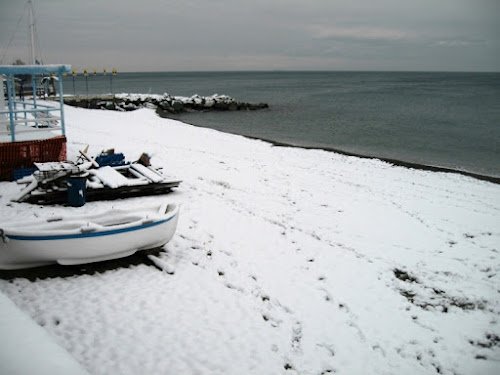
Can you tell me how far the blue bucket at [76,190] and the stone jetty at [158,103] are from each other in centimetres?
3484

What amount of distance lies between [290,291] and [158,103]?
47.2 m

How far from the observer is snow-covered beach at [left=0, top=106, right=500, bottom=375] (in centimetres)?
641

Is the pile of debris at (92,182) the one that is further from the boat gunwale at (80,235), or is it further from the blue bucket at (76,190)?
the boat gunwale at (80,235)

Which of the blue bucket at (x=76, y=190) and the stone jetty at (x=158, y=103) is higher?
the stone jetty at (x=158, y=103)

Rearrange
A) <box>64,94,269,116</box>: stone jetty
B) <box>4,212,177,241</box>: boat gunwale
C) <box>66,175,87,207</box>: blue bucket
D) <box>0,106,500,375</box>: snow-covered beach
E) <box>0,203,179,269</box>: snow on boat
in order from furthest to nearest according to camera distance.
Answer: <box>64,94,269,116</box>: stone jetty < <box>66,175,87,207</box>: blue bucket < <box>0,203,179,269</box>: snow on boat < <box>4,212,177,241</box>: boat gunwale < <box>0,106,500,375</box>: snow-covered beach

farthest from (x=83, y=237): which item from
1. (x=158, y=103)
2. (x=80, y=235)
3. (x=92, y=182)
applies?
(x=158, y=103)

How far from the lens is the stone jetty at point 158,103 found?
46000 millimetres

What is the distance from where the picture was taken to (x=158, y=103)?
5144 cm

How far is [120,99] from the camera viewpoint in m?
52.9

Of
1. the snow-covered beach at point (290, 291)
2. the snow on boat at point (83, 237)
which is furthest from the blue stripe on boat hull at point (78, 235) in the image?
the snow-covered beach at point (290, 291)

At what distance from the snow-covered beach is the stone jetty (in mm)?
35113

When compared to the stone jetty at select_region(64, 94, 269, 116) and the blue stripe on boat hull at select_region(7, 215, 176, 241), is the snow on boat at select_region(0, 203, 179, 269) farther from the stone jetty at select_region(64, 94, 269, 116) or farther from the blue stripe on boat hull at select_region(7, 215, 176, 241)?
the stone jetty at select_region(64, 94, 269, 116)

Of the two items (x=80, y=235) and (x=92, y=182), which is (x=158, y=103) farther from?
(x=80, y=235)

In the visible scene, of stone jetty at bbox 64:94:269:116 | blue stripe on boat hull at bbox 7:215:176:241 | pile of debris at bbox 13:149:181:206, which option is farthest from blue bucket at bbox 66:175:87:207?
stone jetty at bbox 64:94:269:116
